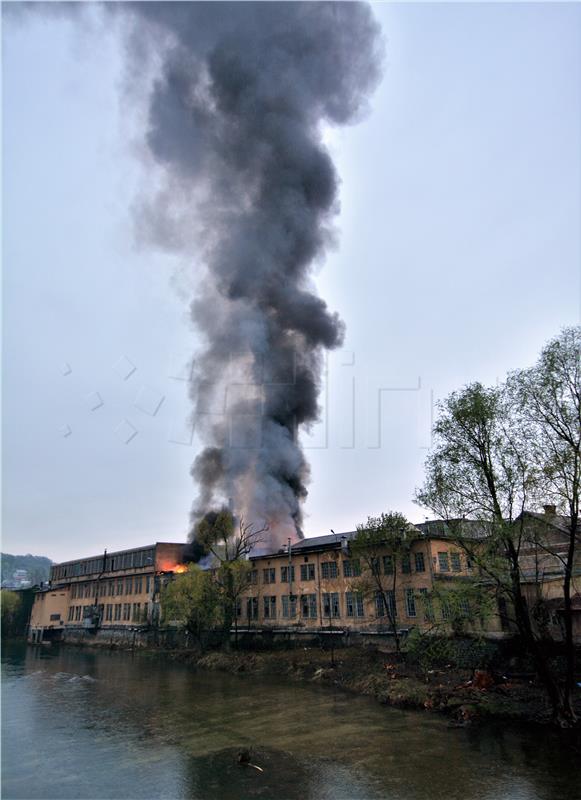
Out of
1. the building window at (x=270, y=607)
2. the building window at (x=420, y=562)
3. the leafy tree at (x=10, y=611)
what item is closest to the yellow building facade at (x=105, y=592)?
the leafy tree at (x=10, y=611)

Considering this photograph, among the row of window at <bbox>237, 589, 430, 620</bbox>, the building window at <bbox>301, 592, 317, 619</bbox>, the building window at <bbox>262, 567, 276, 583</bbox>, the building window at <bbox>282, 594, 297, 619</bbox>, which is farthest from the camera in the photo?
the building window at <bbox>262, 567, 276, 583</bbox>

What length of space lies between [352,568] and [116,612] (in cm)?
5057

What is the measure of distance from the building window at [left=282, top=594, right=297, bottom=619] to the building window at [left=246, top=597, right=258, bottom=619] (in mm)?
4806

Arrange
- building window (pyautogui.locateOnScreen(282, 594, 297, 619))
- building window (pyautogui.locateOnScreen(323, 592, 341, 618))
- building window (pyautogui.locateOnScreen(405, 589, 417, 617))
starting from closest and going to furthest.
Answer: building window (pyautogui.locateOnScreen(405, 589, 417, 617))
building window (pyautogui.locateOnScreen(323, 592, 341, 618))
building window (pyautogui.locateOnScreen(282, 594, 297, 619))

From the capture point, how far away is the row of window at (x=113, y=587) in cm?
7909

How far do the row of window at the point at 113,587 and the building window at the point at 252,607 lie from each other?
23143 millimetres

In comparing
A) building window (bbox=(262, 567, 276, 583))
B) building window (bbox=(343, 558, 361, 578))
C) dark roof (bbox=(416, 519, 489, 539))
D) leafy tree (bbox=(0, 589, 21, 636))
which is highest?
dark roof (bbox=(416, 519, 489, 539))

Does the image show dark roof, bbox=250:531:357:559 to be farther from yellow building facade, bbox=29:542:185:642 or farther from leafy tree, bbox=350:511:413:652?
yellow building facade, bbox=29:542:185:642

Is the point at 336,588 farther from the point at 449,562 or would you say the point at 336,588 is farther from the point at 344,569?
the point at 449,562

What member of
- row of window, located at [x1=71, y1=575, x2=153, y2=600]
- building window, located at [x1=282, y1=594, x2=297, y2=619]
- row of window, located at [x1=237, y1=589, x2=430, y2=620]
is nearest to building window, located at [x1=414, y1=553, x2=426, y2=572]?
row of window, located at [x1=237, y1=589, x2=430, y2=620]

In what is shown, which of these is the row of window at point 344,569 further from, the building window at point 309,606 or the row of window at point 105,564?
the row of window at point 105,564

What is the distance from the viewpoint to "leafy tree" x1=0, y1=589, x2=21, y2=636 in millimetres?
99613

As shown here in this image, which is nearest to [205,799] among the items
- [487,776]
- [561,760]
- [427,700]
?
[487,776]

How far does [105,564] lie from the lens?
91.6 metres
